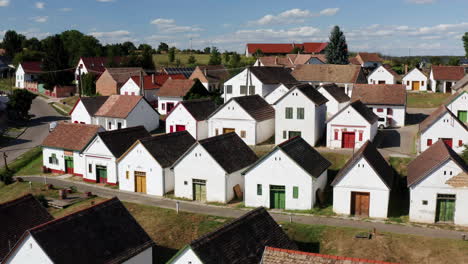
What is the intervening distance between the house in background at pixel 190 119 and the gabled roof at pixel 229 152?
10674 mm

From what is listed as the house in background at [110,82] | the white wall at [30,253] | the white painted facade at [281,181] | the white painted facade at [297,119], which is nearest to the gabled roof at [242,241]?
the white wall at [30,253]

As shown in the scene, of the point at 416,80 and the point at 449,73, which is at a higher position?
the point at 449,73

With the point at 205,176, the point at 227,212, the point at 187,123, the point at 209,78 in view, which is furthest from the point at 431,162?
the point at 209,78

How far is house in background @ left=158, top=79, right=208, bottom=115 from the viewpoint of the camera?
61062 mm

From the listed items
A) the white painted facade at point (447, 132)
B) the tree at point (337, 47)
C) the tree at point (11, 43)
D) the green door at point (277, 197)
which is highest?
the tree at point (11, 43)

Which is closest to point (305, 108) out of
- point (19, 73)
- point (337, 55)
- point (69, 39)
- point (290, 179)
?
point (290, 179)

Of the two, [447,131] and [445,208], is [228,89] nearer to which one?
[447,131]

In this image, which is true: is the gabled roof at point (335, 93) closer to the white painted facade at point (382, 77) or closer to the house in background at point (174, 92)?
the house in background at point (174, 92)

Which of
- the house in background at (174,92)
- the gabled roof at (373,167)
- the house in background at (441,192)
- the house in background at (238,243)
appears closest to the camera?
the house in background at (238,243)

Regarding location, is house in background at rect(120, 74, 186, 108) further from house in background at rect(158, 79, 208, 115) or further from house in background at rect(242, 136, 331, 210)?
house in background at rect(242, 136, 331, 210)

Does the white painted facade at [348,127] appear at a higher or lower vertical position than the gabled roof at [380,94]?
lower

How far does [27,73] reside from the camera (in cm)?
10225

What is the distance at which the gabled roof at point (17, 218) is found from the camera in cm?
2352

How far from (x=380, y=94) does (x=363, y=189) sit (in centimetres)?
2409
